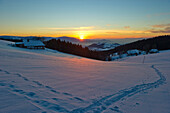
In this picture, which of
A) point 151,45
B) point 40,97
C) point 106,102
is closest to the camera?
point 40,97

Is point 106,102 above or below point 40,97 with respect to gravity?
below

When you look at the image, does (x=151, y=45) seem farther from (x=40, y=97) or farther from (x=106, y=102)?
(x=40, y=97)

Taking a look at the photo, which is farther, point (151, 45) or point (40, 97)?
point (151, 45)

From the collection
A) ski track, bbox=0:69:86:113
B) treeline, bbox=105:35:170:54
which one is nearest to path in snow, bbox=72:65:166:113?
ski track, bbox=0:69:86:113

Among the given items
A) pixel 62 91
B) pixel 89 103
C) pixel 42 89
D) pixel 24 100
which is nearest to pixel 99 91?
pixel 89 103

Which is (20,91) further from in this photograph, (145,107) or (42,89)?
(145,107)

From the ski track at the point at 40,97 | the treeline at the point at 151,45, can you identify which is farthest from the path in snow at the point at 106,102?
the treeline at the point at 151,45

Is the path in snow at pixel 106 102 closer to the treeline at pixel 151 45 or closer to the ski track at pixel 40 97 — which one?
the ski track at pixel 40 97

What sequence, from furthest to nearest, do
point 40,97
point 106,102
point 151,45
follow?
A: 1. point 151,45
2. point 106,102
3. point 40,97

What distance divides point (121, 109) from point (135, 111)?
41 centimetres

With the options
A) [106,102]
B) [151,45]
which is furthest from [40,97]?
[151,45]

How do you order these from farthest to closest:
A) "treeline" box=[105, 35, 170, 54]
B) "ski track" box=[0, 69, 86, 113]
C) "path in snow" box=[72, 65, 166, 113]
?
"treeline" box=[105, 35, 170, 54], "path in snow" box=[72, 65, 166, 113], "ski track" box=[0, 69, 86, 113]

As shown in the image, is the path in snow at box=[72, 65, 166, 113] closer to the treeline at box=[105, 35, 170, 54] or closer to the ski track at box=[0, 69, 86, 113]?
the ski track at box=[0, 69, 86, 113]

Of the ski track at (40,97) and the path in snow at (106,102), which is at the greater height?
the ski track at (40,97)
